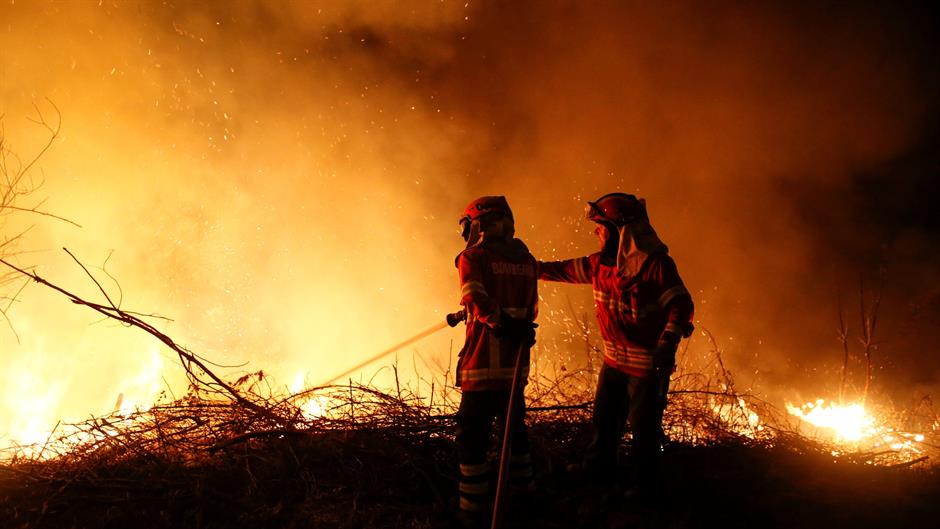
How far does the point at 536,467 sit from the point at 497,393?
2.94ft

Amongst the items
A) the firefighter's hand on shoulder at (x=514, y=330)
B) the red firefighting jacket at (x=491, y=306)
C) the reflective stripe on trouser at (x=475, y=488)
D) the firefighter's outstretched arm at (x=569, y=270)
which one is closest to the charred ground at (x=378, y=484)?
the reflective stripe on trouser at (x=475, y=488)

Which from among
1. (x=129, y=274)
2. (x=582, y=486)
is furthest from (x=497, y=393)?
(x=129, y=274)

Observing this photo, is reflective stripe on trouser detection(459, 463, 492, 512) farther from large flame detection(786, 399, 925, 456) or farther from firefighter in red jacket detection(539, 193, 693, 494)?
large flame detection(786, 399, 925, 456)

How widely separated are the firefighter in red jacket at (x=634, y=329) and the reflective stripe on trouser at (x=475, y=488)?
775mm

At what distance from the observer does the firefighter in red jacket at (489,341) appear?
2836 mm

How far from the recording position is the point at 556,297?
15.6 metres

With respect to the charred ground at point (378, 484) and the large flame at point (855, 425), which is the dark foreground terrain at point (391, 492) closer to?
the charred ground at point (378, 484)

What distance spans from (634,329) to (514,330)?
0.77 metres

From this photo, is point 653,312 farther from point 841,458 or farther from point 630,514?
point 841,458

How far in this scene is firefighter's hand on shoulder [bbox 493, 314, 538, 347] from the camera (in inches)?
112

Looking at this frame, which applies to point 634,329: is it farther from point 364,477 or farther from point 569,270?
point 364,477

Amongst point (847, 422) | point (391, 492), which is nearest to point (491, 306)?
point (391, 492)

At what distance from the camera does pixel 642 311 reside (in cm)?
309

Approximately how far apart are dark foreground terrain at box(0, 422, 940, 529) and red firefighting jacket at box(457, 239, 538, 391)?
0.76m
